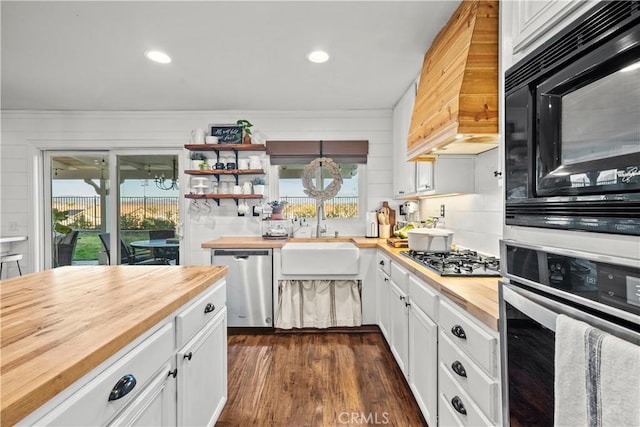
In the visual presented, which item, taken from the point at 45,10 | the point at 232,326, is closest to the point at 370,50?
the point at 45,10

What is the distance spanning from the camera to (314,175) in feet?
12.5

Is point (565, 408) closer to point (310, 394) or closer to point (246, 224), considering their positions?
point (310, 394)

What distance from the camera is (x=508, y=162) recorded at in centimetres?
93

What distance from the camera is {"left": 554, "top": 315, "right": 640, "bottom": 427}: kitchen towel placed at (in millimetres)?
537

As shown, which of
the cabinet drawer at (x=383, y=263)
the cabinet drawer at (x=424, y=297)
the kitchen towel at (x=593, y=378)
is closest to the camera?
the kitchen towel at (x=593, y=378)

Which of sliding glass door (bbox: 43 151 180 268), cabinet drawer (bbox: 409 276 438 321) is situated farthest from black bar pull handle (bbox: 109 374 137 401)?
sliding glass door (bbox: 43 151 180 268)

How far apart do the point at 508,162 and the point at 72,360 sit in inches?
47.5

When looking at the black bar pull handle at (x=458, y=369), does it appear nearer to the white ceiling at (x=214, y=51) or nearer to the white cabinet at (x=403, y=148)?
the white cabinet at (x=403, y=148)

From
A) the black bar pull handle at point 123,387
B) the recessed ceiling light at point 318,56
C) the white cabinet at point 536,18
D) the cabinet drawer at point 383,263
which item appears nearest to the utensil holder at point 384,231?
the cabinet drawer at point 383,263

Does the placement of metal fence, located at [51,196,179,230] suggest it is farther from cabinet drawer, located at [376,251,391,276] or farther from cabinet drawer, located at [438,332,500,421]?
cabinet drawer, located at [438,332,500,421]

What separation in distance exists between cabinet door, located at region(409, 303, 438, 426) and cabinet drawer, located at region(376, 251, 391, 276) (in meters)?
0.68

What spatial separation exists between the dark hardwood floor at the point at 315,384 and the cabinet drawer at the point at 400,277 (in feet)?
2.29

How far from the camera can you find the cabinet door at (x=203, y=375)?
127cm

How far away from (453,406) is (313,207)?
276 centimetres
